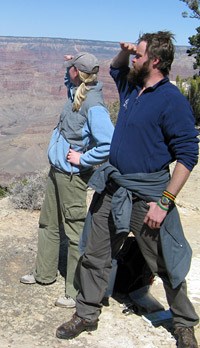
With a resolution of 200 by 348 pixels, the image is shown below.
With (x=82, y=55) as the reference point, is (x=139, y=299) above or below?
below

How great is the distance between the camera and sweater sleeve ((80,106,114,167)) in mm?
3217

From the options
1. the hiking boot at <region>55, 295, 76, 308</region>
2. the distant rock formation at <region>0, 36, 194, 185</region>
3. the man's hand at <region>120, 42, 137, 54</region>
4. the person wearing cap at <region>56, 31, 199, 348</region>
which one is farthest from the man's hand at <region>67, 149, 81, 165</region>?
the distant rock formation at <region>0, 36, 194, 185</region>

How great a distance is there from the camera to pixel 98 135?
3.22m

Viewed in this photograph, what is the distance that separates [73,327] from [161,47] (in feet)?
5.92

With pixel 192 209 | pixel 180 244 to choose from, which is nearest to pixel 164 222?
pixel 180 244

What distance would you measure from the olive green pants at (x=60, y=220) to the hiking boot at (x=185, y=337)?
878 millimetres

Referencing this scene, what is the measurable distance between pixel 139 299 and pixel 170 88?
5.31 feet

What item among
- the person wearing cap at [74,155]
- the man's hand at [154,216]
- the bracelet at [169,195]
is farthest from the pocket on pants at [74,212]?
the bracelet at [169,195]

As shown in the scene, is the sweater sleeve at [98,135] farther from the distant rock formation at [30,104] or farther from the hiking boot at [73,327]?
the distant rock formation at [30,104]

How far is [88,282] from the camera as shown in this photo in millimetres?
3125

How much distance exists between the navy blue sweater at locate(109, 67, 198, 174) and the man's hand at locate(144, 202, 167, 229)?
217mm

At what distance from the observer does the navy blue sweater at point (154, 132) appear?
8.71 ft

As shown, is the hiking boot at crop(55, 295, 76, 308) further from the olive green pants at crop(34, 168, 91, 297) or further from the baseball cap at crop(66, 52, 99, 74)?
the baseball cap at crop(66, 52, 99, 74)

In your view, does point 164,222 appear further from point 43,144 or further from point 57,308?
point 43,144
